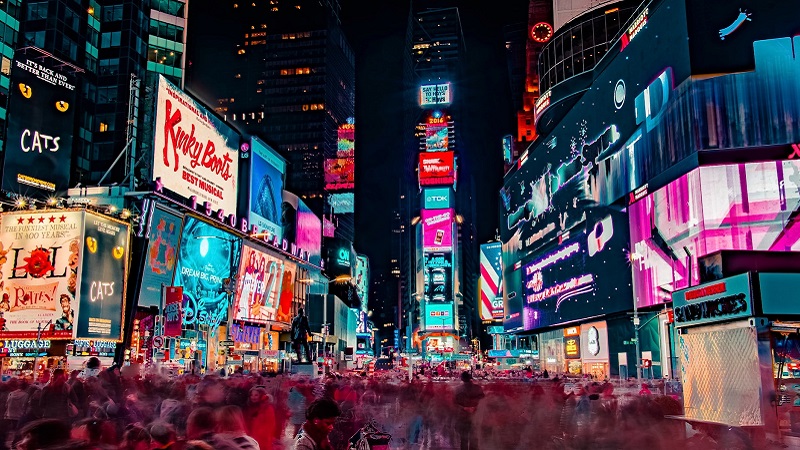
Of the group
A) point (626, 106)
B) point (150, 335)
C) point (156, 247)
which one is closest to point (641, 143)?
point (626, 106)

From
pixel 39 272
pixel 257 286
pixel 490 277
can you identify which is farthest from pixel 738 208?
pixel 490 277

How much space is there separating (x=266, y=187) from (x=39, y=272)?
108 ft

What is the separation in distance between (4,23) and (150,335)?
3105 cm

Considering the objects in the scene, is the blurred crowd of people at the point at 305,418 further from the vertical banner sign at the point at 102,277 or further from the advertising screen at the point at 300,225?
the advertising screen at the point at 300,225

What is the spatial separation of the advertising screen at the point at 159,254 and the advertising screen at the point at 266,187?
16.7 meters

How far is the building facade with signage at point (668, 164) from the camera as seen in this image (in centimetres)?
4259

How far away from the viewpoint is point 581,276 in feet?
215

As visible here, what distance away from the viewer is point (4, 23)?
63.1 metres

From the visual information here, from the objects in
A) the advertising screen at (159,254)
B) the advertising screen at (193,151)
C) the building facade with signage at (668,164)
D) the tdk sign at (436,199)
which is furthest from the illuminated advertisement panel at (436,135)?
the advertising screen at (159,254)

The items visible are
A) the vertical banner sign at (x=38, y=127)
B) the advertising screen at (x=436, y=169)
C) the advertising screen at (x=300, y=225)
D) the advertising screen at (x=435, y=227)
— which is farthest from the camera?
the advertising screen at (x=436, y=169)

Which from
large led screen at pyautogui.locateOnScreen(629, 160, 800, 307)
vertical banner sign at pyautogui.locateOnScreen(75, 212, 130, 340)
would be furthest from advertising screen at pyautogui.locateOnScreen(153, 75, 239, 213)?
large led screen at pyautogui.locateOnScreen(629, 160, 800, 307)

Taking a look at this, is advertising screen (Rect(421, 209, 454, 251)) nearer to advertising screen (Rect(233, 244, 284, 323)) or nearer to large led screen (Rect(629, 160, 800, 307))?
advertising screen (Rect(233, 244, 284, 323))

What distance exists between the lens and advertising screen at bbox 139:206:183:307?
53500 millimetres

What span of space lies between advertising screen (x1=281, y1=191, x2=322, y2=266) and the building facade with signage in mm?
36395
